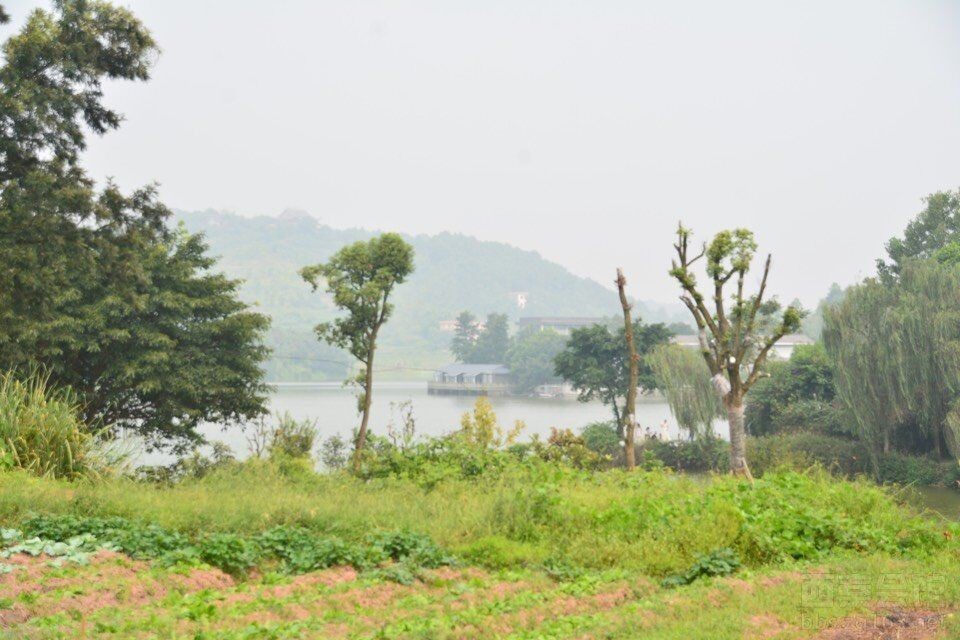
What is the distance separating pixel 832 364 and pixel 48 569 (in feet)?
91.8

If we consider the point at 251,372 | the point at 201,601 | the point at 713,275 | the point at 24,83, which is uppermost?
the point at 24,83

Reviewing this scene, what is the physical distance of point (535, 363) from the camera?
67.0 m

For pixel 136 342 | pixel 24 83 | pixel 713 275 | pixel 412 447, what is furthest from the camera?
pixel 136 342

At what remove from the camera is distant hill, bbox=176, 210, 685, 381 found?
369 ft

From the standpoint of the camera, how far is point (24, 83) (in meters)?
14.2

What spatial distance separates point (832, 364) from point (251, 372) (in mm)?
20003

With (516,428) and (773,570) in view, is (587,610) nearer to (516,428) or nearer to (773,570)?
(773,570)

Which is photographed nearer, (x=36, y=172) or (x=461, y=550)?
(x=461, y=550)

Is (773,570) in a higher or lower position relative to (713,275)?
lower

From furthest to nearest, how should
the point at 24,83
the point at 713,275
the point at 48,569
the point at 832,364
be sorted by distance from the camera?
the point at 832,364
the point at 713,275
the point at 24,83
the point at 48,569

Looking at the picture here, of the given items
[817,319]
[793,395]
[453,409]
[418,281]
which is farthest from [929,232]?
[418,281]

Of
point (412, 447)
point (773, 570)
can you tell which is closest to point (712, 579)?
point (773, 570)

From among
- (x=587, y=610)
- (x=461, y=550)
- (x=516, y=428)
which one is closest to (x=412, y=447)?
(x=516, y=428)

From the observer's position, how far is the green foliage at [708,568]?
6.73 meters
